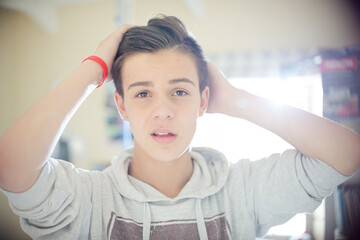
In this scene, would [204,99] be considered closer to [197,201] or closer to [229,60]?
[197,201]

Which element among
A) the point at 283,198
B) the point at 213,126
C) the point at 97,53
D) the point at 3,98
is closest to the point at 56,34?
the point at 3,98

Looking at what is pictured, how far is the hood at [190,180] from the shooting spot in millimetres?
733

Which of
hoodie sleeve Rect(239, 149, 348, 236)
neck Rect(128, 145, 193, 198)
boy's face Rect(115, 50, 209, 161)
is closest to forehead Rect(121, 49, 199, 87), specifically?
boy's face Rect(115, 50, 209, 161)

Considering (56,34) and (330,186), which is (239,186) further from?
(56,34)

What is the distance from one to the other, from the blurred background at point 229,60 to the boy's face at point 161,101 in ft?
1.85

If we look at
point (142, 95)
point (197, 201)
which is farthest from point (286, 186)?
point (142, 95)

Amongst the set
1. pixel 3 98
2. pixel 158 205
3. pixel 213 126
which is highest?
pixel 3 98

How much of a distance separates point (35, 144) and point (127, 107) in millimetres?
295

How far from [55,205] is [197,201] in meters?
0.40

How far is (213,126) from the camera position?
2.70 m

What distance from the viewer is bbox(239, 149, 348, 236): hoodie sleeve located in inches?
26.5

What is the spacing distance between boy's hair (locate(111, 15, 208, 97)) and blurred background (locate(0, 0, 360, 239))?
503mm

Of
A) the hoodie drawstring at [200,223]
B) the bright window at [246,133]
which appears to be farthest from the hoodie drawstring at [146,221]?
the bright window at [246,133]

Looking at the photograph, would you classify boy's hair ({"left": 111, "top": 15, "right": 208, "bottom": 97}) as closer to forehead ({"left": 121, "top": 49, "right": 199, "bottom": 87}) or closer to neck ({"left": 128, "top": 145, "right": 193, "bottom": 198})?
forehead ({"left": 121, "top": 49, "right": 199, "bottom": 87})
